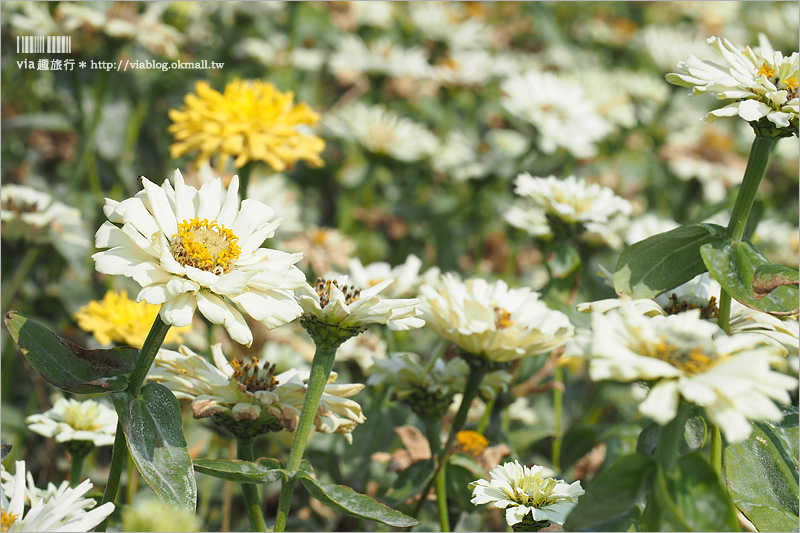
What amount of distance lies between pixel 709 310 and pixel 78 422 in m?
1.17

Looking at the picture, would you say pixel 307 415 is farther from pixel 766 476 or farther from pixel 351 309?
pixel 766 476

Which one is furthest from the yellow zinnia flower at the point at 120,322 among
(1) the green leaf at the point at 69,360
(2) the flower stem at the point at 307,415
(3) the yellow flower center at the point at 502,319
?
(3) the yellow flower center at the point at 502,319

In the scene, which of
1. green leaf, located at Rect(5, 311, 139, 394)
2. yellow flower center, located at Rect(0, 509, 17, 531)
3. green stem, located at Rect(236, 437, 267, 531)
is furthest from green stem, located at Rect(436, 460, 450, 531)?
yellow flower center, located at Rect(0, 509, 17, 531)

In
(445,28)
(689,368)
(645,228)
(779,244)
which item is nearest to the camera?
(689,368)

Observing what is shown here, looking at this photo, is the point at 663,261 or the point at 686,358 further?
the point at 663,261

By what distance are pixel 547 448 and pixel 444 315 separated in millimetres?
820

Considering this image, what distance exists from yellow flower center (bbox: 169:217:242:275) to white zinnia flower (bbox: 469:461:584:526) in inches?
19.7

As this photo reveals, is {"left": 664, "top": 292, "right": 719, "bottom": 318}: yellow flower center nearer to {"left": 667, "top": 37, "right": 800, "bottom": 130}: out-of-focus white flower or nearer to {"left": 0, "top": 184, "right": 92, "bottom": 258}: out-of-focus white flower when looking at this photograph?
{"left": 667, "top": 37, "right": 800, "bottom": 130}: out-of-focus white flower

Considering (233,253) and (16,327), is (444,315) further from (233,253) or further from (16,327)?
(16,327)

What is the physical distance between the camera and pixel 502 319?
1374mm

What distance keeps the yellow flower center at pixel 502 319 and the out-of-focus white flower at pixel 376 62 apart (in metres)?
1.86

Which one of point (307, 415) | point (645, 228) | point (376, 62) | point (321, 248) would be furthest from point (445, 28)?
point (307, 415)

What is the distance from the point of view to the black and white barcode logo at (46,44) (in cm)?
223

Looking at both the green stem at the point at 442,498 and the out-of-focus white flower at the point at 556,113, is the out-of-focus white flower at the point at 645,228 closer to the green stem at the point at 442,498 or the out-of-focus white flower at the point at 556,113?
the out-of-focus white flower at the point at 556,113
